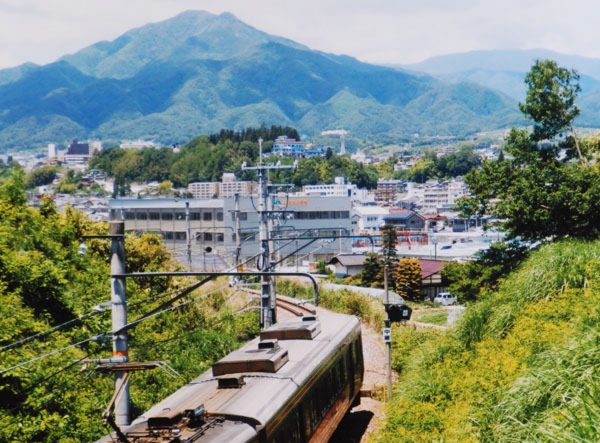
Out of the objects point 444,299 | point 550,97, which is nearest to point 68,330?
point 550,97

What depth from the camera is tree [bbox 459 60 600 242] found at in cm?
2008

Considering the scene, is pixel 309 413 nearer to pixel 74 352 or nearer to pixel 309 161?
pixel 74 352

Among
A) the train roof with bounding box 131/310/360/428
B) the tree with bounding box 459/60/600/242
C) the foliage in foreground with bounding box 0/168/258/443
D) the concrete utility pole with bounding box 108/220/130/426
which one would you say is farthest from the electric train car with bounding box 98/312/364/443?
the tree with bounding box 459/60/600/242

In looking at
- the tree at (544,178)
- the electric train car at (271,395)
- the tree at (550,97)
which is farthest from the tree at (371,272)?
the electric train car at (271,395)

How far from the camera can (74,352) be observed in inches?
510

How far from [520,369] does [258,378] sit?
11.5ft

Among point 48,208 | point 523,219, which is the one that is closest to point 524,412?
point 523,219

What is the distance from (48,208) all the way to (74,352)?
1233 centimetres

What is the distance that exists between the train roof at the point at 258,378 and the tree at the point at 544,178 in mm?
11097

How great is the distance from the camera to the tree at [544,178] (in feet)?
65.9

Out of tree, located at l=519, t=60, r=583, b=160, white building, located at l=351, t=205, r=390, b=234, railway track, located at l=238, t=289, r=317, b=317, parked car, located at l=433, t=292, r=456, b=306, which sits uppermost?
tree, located at l=519, t=60, r=583, b=160

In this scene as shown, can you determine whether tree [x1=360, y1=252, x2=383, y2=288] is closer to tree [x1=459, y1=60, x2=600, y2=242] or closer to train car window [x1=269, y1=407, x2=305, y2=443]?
tree [x1=459, y1=60, x2=600, y2=242]

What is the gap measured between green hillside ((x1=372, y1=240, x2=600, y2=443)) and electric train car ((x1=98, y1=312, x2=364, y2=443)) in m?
1.03

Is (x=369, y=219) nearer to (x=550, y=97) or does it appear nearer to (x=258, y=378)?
(x=550, y=97)
